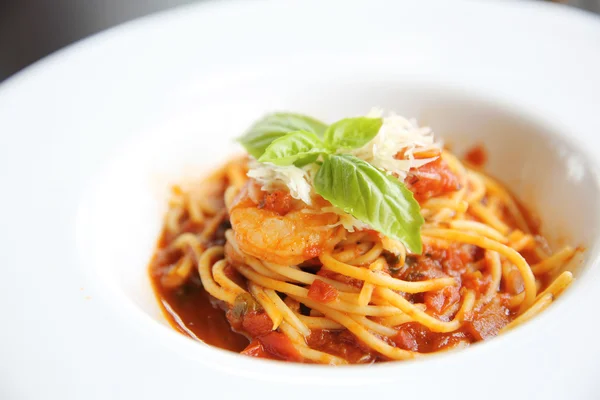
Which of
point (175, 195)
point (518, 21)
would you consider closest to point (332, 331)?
point (175, 195)

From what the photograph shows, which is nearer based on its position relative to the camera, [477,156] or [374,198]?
[374,198]

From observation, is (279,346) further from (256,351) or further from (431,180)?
(431,180)

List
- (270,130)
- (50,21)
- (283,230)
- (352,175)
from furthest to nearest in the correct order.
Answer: (50,21), (270,130), (283,230), (352,175)

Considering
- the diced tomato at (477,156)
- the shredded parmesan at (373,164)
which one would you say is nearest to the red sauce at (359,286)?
the shredded parmesan at (373,164)

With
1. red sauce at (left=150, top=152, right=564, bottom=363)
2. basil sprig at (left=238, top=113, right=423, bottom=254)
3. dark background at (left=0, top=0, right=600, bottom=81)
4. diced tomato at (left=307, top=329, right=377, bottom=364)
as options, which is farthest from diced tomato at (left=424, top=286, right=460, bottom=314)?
dark background at (left=0, top=0, right=600, bottom=81)

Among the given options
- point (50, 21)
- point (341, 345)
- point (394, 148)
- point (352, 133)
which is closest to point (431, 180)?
point (394, 148)

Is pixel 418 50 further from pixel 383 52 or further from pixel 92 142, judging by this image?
pixel 92 142

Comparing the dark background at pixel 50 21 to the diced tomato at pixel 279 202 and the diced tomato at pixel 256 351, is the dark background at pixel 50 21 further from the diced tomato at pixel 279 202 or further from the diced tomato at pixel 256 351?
the diced tomato at pixel 256 351
